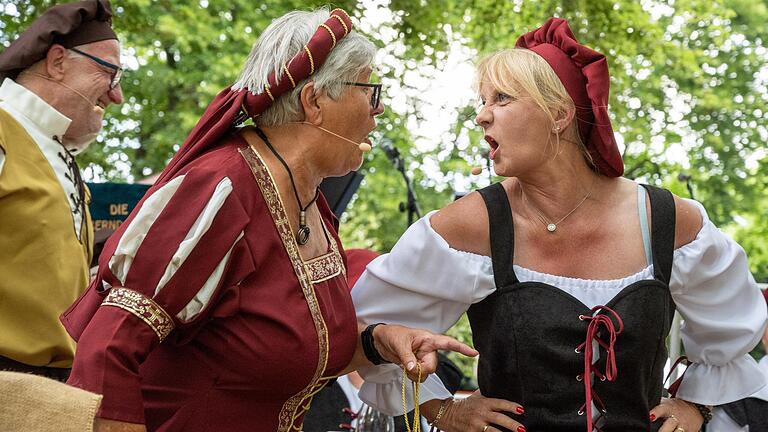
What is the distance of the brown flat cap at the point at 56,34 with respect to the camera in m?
3.60

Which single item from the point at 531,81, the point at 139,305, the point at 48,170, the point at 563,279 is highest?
the point at 531,81

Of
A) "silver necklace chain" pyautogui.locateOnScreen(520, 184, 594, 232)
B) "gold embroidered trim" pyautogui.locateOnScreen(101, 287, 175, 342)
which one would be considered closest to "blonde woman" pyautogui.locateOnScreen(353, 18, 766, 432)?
"silver necklace chain" pyautogui.locateOnScreen(520, 184, 594, 232)

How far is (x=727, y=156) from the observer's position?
14.2 meters

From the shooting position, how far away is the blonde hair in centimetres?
247

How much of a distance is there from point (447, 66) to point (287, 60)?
22.3 feet

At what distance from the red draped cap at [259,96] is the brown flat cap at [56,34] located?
5.14 ft

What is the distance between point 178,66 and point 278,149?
375 inches

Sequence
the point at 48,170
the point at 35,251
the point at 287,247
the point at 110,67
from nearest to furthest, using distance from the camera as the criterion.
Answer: the point at 287,247, the point at 35,251, the point at 48,170, the point at 110,67

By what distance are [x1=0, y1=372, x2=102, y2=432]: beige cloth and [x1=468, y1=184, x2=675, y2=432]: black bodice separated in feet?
4.30

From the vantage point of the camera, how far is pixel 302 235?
2.39 m

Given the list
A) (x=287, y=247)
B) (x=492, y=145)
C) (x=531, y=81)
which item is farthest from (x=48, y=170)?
(x=531, y=81)

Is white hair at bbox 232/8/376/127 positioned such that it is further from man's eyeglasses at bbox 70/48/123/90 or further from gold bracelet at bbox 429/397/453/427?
man's eyeglasses at bbox 70/48/123/90

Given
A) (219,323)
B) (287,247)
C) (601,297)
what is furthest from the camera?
(601,297)

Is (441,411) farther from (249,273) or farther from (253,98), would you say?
(253,98)
